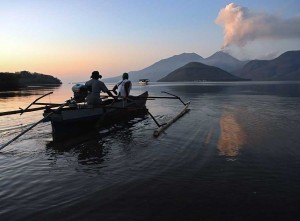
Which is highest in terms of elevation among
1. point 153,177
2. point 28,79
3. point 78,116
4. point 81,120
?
point 28,79

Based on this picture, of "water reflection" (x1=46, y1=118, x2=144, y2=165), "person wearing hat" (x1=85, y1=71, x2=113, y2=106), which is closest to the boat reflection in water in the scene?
"water reflection" (x1=46, y1=118, x2=144, y2=165)

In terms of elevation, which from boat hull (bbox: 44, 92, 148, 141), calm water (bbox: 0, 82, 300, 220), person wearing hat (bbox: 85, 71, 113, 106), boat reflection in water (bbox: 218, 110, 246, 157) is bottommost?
boat reflection in water (bbox: 218, 110, 246, 157)

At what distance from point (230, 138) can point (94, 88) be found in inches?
334

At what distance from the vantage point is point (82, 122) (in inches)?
696

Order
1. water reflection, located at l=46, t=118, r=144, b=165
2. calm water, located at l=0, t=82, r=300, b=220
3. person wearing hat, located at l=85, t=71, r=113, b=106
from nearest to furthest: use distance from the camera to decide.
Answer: calm water, located at l=0, t=82, r=300, b=220
water reflection, located at l=46, t=118, r=144, b=165
person wearing hat, located at l=85, t=71, r=113, b=106

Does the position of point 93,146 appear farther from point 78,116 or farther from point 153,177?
point 153,177

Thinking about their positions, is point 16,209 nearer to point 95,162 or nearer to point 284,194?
point 95,162

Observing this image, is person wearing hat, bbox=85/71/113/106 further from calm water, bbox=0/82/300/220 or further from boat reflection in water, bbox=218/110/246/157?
boat reflection in water, bbox=218/110/246/157

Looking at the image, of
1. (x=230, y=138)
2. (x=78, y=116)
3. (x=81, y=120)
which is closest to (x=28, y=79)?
(x=81, y=120)

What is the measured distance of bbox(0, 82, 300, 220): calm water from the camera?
7.42 metres

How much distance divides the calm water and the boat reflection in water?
0.05 meters

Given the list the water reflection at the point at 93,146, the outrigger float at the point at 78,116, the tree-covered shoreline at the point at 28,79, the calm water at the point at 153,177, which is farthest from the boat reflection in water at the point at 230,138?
the tree-covered shoreline at the point at 28,79

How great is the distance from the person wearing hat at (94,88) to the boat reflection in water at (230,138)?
25.0 ft

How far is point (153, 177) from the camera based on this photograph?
9789 mm
